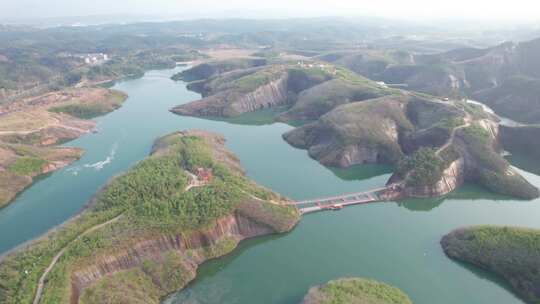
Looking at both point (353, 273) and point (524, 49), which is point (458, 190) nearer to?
point (353, 273)

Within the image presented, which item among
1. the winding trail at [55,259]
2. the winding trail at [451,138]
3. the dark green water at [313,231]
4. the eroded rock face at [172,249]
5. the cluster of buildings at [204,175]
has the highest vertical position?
the winding trail at [451,138]

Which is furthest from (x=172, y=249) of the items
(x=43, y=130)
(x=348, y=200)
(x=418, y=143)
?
(x=43, y=130)

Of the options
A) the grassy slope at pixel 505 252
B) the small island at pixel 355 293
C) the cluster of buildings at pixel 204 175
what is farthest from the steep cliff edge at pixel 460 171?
the cluster of buildings at pixel 204 175

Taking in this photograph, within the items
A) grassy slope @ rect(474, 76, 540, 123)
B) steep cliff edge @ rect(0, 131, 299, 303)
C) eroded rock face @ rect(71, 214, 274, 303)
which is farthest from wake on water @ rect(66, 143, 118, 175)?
grassy slope @ rect(474, 76, 540, 123)

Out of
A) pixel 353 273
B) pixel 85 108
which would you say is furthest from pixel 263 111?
pixel 353 273

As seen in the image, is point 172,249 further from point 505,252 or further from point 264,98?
point 264,98

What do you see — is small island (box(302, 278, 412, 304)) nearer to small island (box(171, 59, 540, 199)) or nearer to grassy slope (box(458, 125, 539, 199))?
small island (box(171, 59, 540, 199))

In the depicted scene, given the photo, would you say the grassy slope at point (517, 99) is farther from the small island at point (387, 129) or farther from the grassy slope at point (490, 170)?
the grassy slope at point (490, 170)
